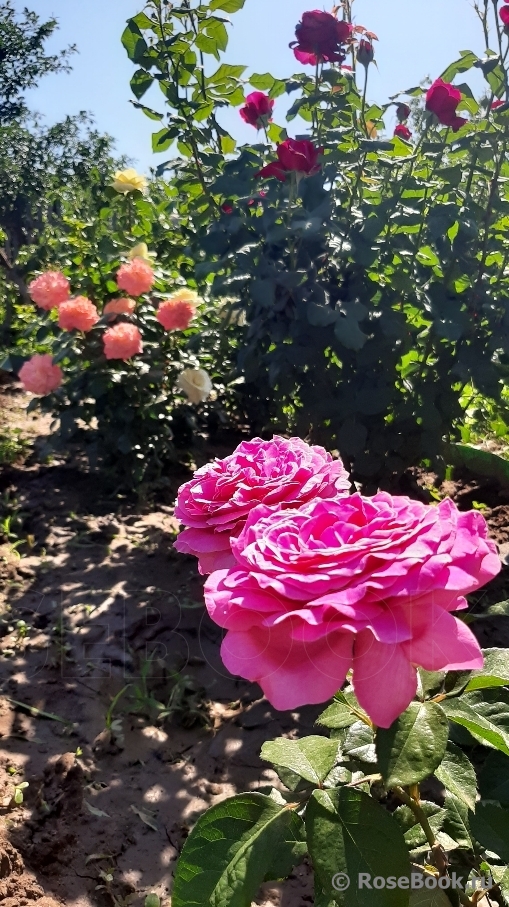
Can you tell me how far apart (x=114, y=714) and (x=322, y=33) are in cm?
200

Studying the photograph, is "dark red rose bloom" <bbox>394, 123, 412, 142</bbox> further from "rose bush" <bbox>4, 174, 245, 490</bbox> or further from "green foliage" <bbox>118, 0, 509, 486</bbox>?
"rose bush" <bbox>4, 174, 245, 490</bbox>

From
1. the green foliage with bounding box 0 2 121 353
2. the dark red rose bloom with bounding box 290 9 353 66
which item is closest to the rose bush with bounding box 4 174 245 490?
the dark red rose bloom with bounding box 290 9 353 66

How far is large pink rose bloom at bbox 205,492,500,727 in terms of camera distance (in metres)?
0.49

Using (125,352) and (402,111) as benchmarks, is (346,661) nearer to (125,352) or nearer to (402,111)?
(402,111)

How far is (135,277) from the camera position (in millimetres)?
2674

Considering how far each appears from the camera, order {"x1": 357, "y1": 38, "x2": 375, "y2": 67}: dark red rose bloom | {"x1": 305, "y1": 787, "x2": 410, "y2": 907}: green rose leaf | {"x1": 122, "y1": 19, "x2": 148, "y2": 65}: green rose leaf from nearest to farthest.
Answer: {"x1": 305, "y1": 787, "x2": 410, "y2": 907}: green rose leaf, {"x1": 357, "y1": 38, "x2": 375, "y2": 67}: dark red rose bloom, {"x1": 122, "y1": 19, "x2": 148, "y2": 65}: green rose leaf

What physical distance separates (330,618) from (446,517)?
0.46 feet

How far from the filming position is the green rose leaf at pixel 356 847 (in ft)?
1.97

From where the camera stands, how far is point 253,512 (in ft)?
2.06

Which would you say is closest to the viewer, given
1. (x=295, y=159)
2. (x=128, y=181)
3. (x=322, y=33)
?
(x=295, y=159)

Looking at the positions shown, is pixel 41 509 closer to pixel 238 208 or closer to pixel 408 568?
pixel 238 208

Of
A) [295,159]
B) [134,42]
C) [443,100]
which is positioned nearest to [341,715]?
[295,159]

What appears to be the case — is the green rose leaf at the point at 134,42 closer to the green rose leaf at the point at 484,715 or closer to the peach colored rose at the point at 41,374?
the peach colored rose at the point at 41,374

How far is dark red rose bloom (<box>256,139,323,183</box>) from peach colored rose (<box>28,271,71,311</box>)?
115 centimetres
